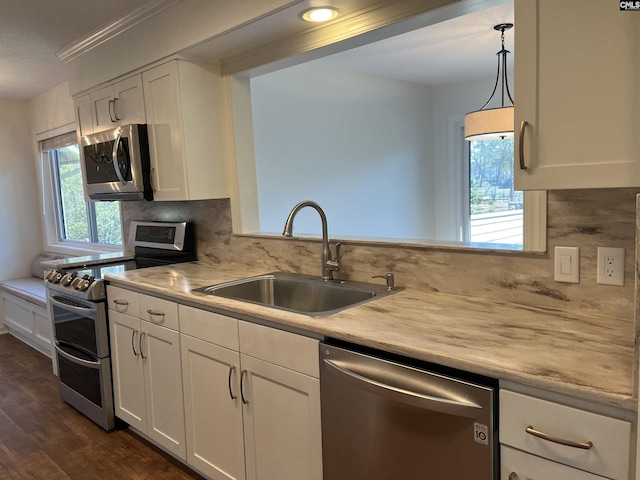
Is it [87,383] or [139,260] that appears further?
[139,260]

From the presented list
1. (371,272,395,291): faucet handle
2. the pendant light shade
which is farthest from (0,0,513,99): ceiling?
(371,272,395,291): faucet handle

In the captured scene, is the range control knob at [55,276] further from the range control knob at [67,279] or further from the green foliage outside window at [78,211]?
the green foliage outside window at [78,211]

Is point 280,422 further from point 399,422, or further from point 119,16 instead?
point 119,16

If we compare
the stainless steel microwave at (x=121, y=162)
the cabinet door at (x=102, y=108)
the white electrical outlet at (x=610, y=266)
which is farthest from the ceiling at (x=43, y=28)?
the white electrical outlet at (x=610, y=266)

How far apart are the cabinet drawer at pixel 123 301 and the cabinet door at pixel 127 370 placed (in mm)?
31

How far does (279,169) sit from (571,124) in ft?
8.45

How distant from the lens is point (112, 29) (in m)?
2.89

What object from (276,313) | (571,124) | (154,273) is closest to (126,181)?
(154,273)

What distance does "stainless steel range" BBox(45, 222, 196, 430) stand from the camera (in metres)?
2.70

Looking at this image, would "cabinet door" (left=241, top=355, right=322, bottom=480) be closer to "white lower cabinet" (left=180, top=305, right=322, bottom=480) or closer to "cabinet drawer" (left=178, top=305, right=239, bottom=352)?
"white lower cabinet" (left=180, top=305, right=322, bottom=480)

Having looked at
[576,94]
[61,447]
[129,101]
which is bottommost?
[61,447]

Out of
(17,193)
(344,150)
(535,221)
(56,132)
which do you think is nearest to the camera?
(535,221)

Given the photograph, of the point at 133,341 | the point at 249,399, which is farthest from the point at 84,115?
the point at 249,399

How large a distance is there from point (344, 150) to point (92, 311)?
238 centimetres
